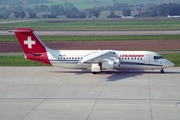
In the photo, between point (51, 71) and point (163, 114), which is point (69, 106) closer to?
point (163, 114)

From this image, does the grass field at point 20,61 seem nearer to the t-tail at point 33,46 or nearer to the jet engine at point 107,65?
the t-tail at point 33,46

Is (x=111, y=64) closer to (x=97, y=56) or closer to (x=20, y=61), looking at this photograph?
(x=97, y=56)

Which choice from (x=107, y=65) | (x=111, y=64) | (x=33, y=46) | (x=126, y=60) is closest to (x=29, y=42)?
(x=33, y=46)

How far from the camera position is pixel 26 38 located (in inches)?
1667

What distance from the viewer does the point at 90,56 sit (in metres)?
40.8

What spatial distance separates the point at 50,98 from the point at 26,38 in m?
12.1

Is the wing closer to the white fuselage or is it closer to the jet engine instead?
the jet engine

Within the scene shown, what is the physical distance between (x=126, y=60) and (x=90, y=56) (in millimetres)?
3399

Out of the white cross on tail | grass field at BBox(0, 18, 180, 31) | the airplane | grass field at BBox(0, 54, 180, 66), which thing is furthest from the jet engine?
grass field at BBox(0, 18, 180, 31)

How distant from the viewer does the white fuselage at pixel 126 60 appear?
41656mm

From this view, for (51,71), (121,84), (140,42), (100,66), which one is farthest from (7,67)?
(140,42)

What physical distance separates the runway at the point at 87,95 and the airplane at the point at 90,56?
0.79m

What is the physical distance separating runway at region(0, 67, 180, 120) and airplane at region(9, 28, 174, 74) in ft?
2.60

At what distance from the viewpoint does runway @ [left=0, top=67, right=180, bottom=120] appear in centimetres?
2692
